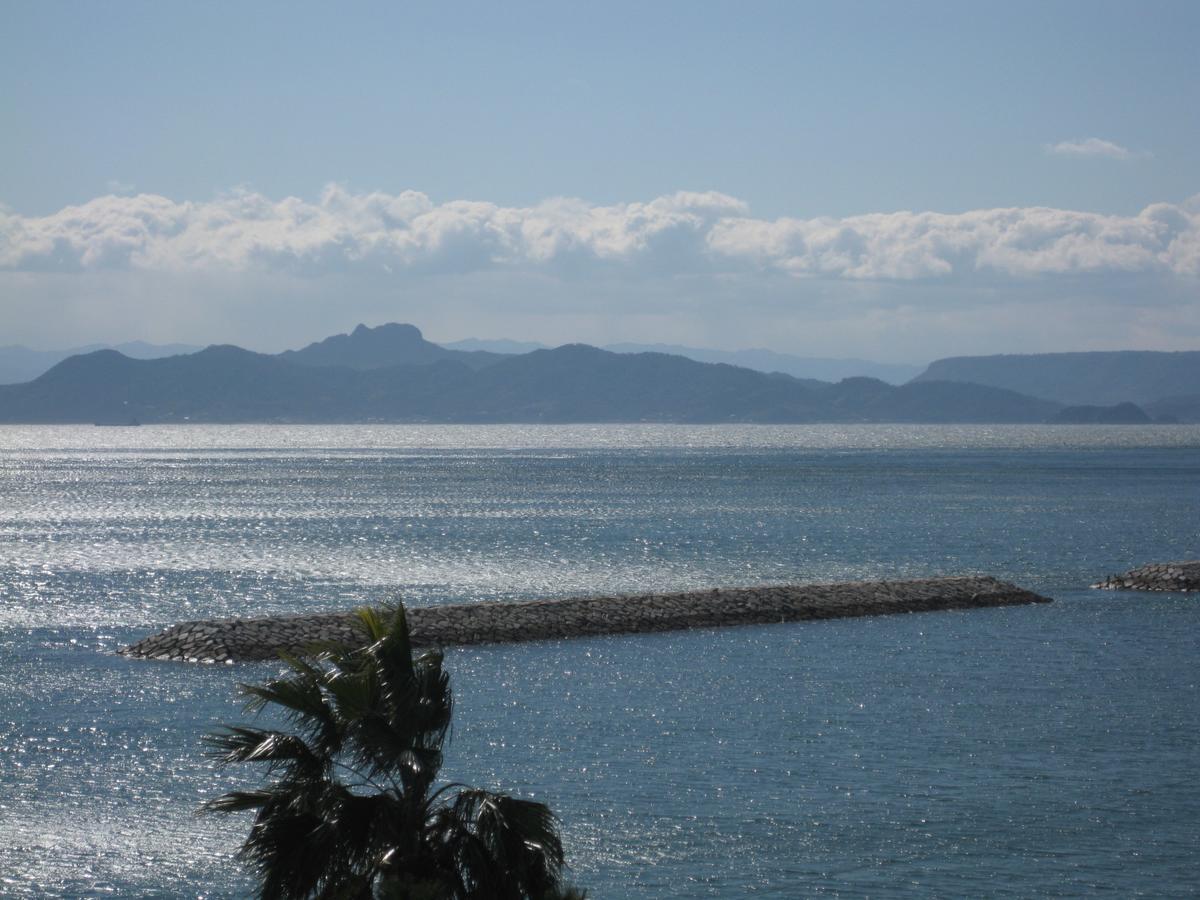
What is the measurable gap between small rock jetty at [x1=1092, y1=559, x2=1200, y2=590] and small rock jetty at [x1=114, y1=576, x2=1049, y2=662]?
5238 mm

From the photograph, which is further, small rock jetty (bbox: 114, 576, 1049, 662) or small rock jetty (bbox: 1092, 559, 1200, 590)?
small rock jetty (bbox: 1092, 559, 1200, 590)

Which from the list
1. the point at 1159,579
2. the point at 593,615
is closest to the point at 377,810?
the point at 593,615

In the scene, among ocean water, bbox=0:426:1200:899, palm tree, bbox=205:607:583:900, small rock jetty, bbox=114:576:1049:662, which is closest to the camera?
palm tree, bbox=205:607:583:900

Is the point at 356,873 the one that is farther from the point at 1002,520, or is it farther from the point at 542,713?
the point at 1002,520

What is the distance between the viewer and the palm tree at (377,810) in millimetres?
13078

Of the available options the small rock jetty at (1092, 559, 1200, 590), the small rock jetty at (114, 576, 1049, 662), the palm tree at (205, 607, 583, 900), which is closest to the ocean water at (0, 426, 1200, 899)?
the small rock jetty at (114, 576, 1049, 662)

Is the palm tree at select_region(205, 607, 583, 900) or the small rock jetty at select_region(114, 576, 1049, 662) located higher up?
the palm tree at select_region(205, 607, 583, 900)

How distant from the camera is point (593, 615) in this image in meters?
48.0

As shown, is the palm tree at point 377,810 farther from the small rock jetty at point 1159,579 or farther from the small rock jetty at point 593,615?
the small rock jetty at point 1159,579

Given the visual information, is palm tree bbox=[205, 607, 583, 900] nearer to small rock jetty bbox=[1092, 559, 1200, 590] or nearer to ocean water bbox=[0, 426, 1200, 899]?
ocean water bbox=[0, 426, 1200, 899]

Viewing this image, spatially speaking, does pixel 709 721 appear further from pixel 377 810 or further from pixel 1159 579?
pixel 1159 579

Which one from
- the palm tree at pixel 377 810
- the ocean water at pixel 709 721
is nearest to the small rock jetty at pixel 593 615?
the ocean water at pixel 709 721

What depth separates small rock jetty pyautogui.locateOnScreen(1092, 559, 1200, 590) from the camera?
5800 cm

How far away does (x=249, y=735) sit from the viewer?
13.6 meters
